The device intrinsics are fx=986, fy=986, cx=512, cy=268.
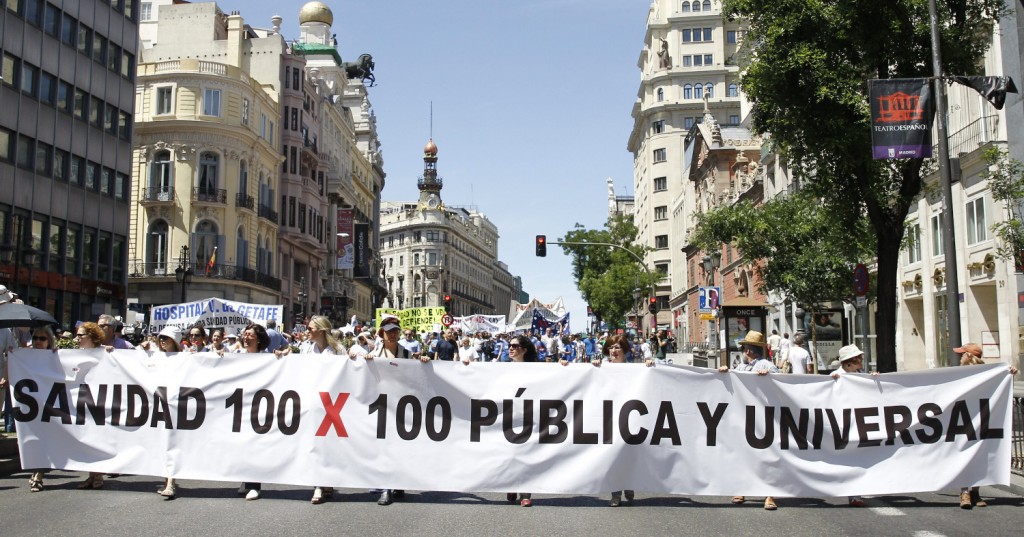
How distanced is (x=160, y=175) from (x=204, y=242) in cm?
417

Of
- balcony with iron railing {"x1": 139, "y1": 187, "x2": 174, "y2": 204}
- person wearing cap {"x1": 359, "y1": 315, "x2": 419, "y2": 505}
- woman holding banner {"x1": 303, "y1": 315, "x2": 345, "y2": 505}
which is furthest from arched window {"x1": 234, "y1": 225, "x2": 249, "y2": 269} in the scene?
person wearing cap {"x1": 359, "y1": 315, "x2": 419, "y2": 505}

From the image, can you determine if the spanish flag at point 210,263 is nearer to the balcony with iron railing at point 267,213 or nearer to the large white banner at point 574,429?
the balcony with iron railing at point 267,213

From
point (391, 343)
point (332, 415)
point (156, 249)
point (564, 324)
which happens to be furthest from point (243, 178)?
point (332, 415)

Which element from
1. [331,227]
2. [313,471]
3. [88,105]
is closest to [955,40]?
[313,471]

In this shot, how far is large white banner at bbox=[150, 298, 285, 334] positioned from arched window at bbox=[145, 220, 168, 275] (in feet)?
84.0

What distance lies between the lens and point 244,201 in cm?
5366

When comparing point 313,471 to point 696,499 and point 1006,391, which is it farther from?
point 1006,391

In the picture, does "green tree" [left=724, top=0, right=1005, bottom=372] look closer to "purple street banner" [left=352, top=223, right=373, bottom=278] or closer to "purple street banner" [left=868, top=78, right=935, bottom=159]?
"purple street banner" [left=868, top=78, right=935, bottom=159]

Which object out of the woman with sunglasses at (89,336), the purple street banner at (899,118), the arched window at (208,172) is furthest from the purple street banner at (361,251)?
the woman with sunglasses at (89,336)

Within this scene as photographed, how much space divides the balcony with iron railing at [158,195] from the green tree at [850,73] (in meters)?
39.5

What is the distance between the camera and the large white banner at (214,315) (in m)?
26.3

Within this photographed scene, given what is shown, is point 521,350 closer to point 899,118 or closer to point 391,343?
point 391,343

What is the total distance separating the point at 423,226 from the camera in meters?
152

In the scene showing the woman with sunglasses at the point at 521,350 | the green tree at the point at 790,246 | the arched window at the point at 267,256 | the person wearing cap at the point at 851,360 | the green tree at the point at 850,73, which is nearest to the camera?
the person wearing cap at the point at 851,360
